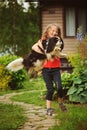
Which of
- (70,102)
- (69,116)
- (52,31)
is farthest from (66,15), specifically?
(69,116)

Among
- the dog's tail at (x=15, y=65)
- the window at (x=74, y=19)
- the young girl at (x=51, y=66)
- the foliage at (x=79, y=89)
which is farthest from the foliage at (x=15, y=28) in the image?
the dog's tail at (x=15, y=65)

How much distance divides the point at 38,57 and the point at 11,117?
123 centimetres

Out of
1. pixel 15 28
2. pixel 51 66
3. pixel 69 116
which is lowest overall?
pixel 69 116

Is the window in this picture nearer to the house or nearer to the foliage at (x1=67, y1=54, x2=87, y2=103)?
the house

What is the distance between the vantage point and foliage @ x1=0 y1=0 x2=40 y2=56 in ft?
115

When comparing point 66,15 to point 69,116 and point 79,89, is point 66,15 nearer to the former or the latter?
point 79,89

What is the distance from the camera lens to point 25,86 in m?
16.1

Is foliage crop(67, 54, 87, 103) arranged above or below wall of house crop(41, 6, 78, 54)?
below

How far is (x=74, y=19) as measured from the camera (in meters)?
22.8

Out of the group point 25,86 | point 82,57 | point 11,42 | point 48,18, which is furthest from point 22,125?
point 11,42

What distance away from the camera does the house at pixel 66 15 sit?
73.6ft

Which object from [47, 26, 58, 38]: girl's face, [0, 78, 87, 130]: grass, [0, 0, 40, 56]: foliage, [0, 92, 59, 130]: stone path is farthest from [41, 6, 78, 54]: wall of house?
[47, 26, 58, 38]: girl's face

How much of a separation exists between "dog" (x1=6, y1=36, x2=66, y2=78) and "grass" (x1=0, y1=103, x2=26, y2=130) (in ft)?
2.77

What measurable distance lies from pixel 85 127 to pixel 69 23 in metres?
16.4
